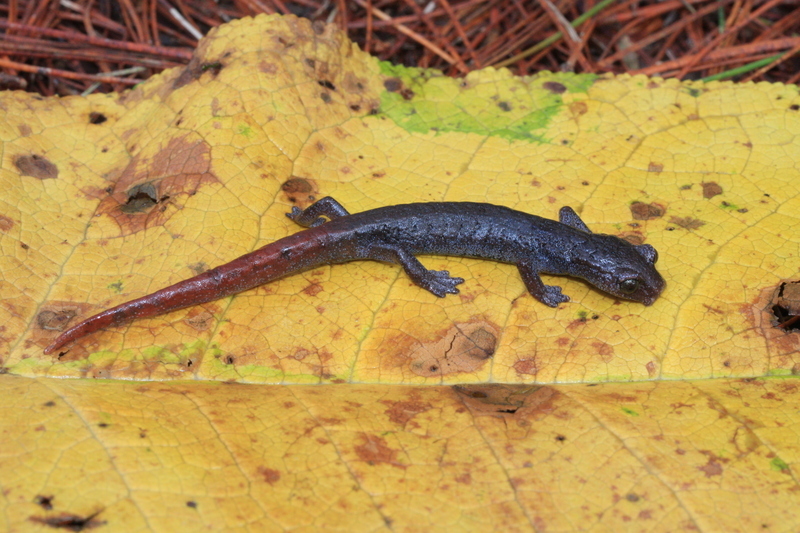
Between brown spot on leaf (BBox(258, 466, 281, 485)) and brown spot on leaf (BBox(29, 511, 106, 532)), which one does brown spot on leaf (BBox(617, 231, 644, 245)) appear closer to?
brown spot on leaf (BBox(258, 466, 281, 485))

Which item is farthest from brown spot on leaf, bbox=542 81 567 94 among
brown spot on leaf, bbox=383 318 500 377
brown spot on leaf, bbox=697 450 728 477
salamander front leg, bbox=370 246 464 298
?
brown spot on leaf, bbox=697 450 728 477

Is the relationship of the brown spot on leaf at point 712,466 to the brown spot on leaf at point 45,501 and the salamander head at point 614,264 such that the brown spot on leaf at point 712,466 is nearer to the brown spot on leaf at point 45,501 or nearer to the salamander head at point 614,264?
the salamander head at point 614,264

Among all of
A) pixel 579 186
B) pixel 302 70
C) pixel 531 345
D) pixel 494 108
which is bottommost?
pixel 531 345

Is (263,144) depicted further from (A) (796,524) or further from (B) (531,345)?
(A) (796,524)

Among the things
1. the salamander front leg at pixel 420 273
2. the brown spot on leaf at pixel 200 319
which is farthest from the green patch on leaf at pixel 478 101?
the brown spot on leaf at pixel 200 319

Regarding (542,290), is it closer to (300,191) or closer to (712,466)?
(712,466)

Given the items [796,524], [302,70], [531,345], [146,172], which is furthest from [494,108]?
[796,524]
